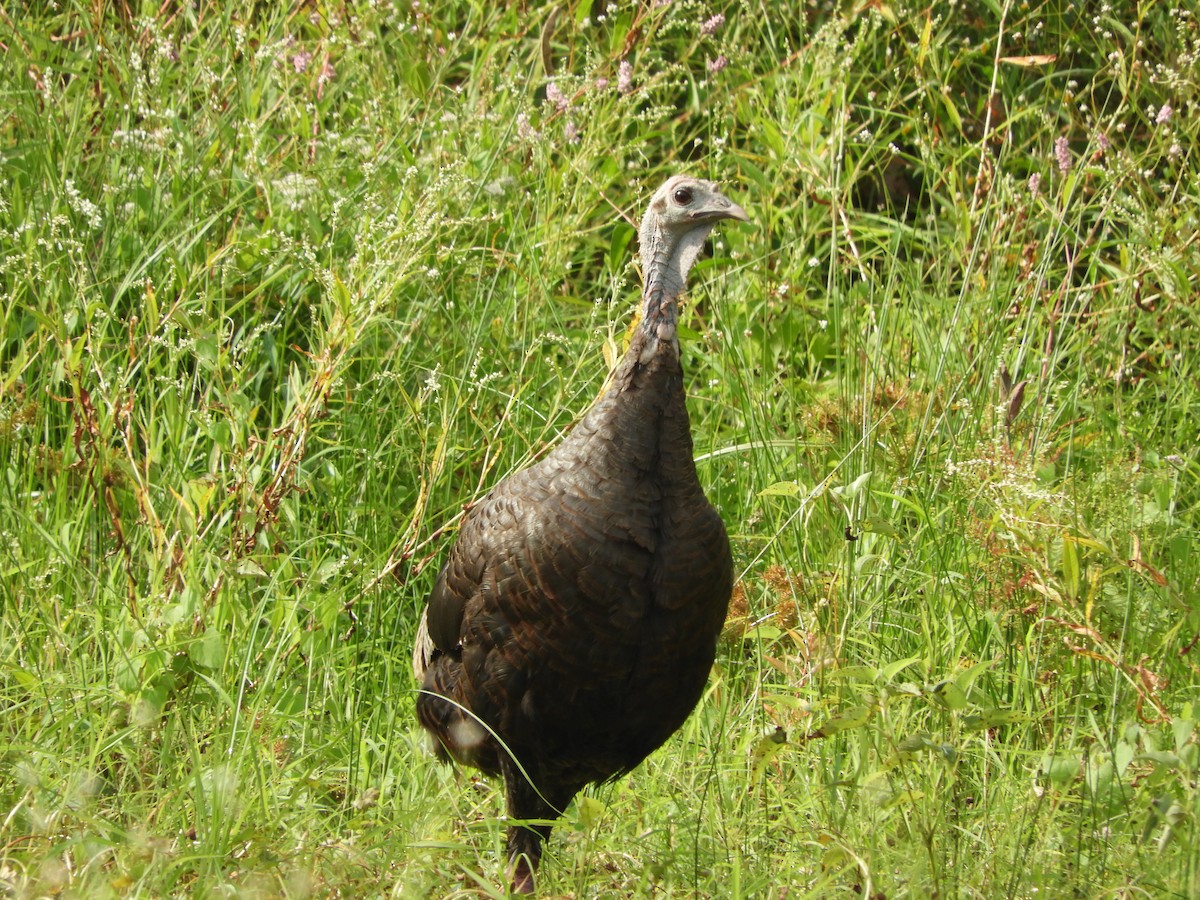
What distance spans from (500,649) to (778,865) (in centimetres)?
74

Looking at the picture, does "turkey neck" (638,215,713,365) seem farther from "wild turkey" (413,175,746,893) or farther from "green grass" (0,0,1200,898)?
"green grass" (0,0,1200,898)

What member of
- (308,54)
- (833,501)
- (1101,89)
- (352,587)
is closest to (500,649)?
(352,587)

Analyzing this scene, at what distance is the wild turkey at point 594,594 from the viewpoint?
3123mm

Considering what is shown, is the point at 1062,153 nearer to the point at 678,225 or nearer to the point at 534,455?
the point at 678,225

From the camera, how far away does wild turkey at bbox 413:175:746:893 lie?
3.12 m

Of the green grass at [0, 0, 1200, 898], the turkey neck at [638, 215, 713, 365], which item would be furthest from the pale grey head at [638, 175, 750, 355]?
the green grass at [0, 0, 1200, 898]

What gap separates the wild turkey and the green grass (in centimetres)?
21

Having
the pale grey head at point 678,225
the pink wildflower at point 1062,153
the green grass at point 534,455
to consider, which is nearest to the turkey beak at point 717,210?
the pale grey head at point 678,225

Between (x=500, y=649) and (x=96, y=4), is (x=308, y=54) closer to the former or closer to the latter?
(x=96, y=4)

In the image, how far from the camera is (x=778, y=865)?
316 cm

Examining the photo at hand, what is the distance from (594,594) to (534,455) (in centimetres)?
111

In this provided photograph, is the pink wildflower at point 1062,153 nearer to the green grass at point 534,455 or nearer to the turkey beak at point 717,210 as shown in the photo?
the green grass at point 534,455

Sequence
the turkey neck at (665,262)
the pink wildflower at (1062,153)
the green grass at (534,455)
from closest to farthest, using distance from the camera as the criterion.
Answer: the green grass at (534,455) → the turkey neck at (665,262) → the pink wildflower at (1062,153)

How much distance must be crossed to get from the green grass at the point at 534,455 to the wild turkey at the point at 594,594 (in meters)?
0.21
